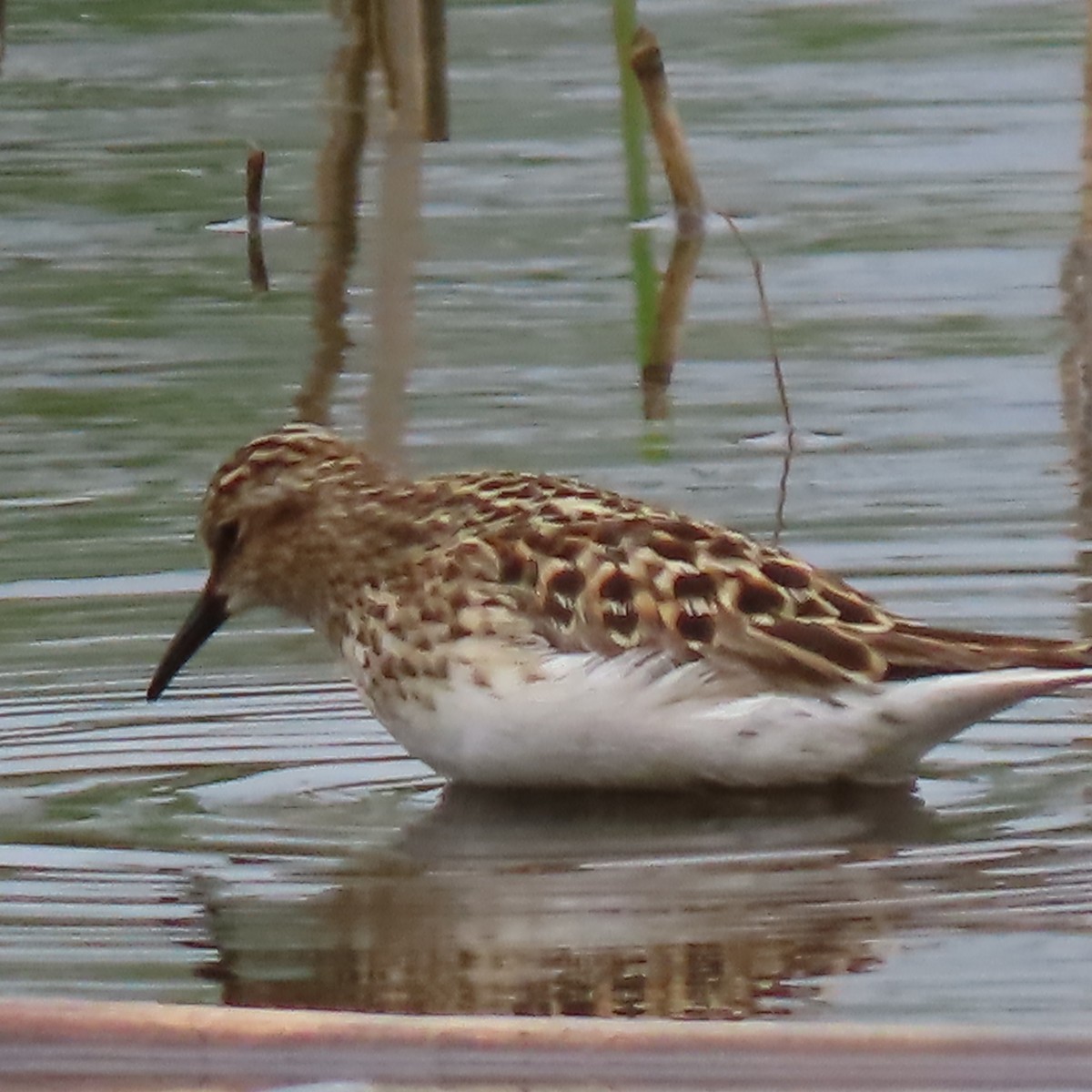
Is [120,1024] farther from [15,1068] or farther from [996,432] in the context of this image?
[996,432]

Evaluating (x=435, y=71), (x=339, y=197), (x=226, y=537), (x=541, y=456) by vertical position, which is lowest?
(x=541, y=456)

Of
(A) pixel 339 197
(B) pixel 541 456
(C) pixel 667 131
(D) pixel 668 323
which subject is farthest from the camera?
(A) pixel 339 197

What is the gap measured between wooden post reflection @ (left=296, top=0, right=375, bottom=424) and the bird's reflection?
10.7ft

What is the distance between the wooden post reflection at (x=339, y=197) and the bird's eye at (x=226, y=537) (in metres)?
1.91

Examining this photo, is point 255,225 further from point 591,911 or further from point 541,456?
point 591,911

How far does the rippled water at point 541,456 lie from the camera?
590 cm

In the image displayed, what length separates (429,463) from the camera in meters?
9.54

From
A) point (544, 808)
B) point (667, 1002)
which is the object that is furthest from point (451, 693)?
point (667, 1002)

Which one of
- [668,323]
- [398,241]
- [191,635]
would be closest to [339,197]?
[398,241]

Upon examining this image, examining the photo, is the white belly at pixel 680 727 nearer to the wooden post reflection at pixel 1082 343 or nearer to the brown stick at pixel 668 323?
the wooden post reflection at pixel 1082 343

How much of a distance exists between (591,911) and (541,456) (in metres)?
3.60

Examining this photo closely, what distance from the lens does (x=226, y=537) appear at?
8.04 meters

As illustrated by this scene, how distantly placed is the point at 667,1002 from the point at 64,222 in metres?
7.57

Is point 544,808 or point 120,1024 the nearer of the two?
point 120,1024
